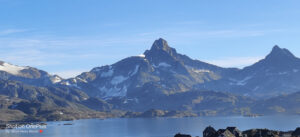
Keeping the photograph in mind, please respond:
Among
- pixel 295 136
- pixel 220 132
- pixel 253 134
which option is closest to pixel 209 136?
pixel 220 132

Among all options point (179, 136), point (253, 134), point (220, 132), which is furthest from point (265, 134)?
point (179, 136)

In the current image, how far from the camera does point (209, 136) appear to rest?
599 ft

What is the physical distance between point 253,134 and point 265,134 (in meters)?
6.46

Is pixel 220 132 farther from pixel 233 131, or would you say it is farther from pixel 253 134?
pixel 253 134

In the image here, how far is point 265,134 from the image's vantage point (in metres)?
187

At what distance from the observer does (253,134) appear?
631ft

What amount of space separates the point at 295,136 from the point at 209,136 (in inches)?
1573

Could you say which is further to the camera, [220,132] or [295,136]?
[295,136]

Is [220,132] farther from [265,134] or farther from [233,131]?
[265,134]

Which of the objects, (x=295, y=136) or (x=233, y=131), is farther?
(x=295, y=136)

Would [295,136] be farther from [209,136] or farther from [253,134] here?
[209,136]

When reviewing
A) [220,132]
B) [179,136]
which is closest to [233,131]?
[220,132]

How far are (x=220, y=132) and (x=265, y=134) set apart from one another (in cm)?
2114

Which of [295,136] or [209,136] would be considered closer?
[209,136]
